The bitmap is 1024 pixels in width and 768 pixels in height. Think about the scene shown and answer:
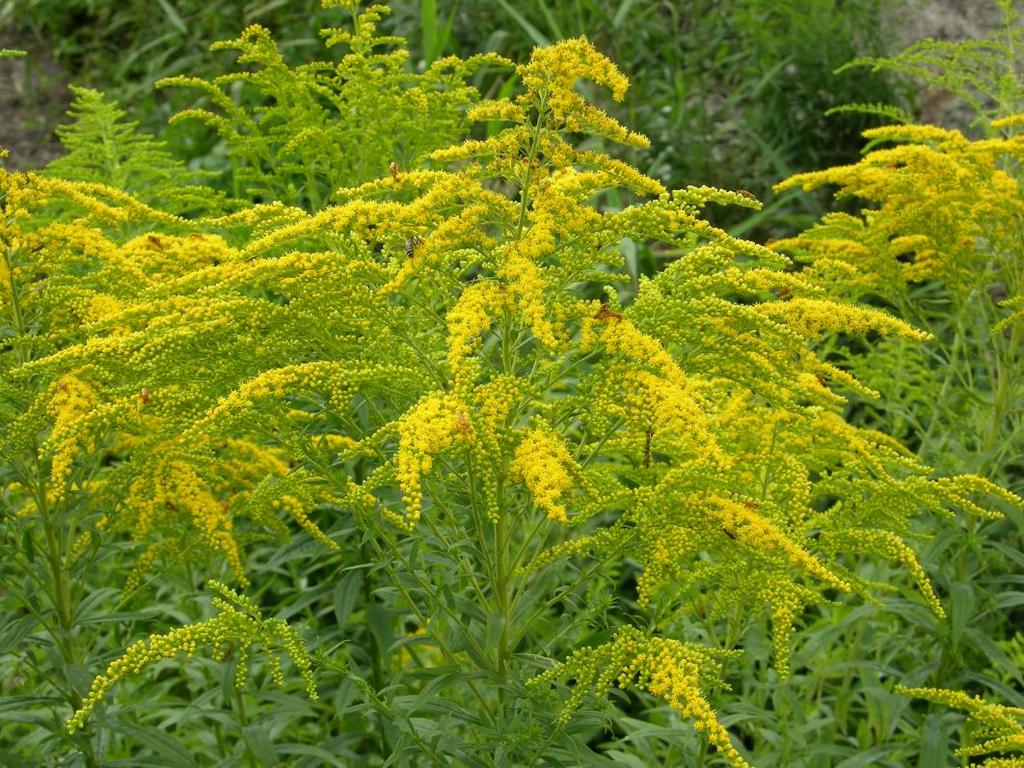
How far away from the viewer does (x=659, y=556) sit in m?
2.98

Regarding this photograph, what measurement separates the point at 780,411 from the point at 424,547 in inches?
43.9

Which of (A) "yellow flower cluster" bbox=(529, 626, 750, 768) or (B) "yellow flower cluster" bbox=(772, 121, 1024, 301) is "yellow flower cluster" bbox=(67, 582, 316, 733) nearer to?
(A) "yellow flower cluster" bbox=(529, 626, 750, 768)

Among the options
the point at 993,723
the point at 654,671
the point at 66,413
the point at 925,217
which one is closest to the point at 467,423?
the point at 654,671

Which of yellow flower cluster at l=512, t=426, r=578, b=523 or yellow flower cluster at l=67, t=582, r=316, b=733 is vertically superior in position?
yellow flower cluster at l=512, t=426, r=578, b=523

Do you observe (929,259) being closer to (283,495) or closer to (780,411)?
(780,411)

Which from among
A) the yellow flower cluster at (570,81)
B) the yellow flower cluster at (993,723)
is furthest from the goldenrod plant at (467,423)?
the yellow flower cluster at (993,723)

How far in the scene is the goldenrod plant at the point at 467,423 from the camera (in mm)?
2877

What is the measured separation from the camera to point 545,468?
8.79 feet

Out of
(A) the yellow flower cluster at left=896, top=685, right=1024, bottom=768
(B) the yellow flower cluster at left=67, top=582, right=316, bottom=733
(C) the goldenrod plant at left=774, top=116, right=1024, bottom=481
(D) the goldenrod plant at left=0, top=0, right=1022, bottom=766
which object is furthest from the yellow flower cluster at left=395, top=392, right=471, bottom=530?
(C) the goldenrod plant at left=774, top=116, right=1024, bottom=481

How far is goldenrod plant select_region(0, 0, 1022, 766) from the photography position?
288cm

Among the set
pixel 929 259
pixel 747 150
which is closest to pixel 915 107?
pixel 747 150

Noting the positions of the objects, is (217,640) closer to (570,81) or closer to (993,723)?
(570,81)

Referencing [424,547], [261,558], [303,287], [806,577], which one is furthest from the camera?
[261,558]

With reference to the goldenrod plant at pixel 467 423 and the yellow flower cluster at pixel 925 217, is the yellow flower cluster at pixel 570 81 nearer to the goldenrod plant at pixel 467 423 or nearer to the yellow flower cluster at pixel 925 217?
the goldenrod plant at pixel 467 423
